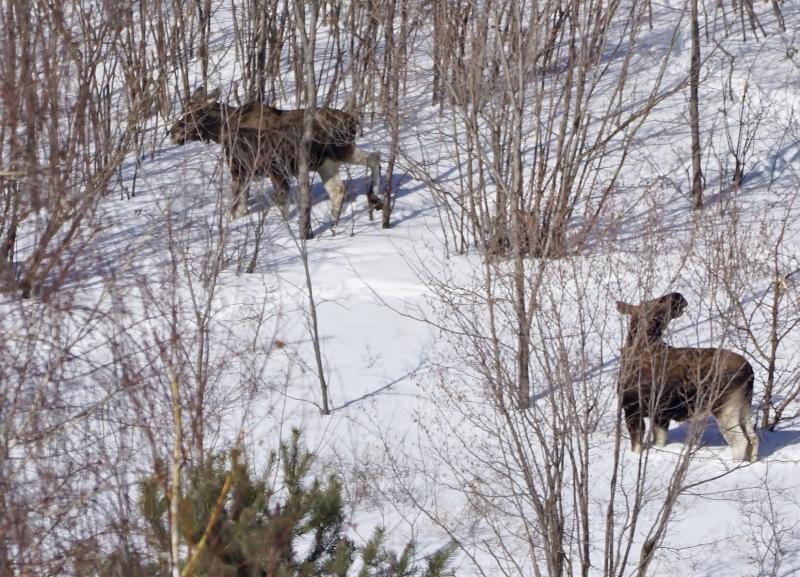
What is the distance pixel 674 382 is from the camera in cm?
998

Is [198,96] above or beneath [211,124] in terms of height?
above

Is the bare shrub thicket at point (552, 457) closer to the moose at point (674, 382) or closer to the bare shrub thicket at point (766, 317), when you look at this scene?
the moose at point (674, 382)

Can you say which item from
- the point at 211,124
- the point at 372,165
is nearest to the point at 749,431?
the point at 372,165

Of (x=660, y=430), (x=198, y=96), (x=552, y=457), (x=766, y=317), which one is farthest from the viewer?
(x=198, y=96)

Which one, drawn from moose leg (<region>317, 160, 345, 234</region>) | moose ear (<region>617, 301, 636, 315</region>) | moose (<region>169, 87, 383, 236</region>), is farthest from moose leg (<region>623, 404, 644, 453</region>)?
moose leg (<region>317, 160, 345, 234</region>)

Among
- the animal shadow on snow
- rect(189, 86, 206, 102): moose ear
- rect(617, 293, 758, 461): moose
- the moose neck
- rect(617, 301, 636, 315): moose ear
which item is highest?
rect(189, 86, 206, 102): moose ear

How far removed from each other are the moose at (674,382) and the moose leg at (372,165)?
6800 millimetres

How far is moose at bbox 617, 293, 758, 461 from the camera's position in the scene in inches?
319

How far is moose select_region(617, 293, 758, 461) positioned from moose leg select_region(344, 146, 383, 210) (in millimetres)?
6800

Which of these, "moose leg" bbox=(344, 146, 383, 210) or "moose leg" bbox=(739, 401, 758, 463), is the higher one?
"moose leg" bbox=(344, 146, 383, 210)

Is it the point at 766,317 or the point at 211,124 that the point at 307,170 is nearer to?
the point at 211,124

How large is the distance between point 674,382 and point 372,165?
752 centimetres

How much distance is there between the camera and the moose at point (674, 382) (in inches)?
319

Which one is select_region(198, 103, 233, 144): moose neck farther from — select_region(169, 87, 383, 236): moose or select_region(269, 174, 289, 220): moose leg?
select_region(269, 174, 289, 220): moose leg
